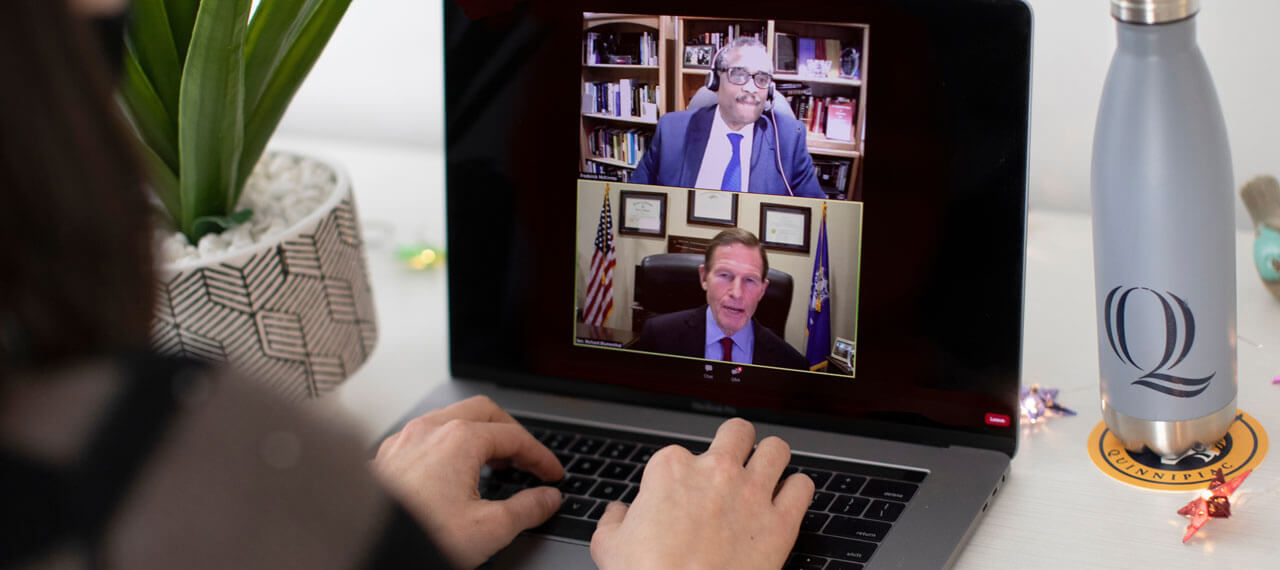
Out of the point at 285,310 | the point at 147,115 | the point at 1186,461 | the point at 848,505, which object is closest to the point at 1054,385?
the point at 1186,461

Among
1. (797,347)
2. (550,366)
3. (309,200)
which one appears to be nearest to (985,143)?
(797,347)

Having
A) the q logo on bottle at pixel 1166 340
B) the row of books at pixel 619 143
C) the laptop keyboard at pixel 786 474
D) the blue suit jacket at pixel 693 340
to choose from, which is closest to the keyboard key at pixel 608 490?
the laptop keyboard at pixel 786 474

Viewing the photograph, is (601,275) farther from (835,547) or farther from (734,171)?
(835,547)

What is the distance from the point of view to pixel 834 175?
70 centimetres

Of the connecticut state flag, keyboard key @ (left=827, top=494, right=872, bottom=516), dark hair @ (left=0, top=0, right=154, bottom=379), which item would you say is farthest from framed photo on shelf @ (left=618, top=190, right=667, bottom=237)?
dark hair @ (left=0, top=0, right=154, bottom=379)

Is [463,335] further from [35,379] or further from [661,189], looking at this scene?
[35,379]

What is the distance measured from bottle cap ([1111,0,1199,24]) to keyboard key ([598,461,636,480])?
1.30 ft

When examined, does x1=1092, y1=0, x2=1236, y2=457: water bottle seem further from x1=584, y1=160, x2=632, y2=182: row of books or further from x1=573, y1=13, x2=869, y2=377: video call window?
x1=584, y1=160, x2=632, y2=182: row of books

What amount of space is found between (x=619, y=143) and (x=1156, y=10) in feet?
1.09

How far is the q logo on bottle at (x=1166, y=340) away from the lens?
0.63 m

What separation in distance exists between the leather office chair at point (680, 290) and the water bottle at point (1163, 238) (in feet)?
0.63

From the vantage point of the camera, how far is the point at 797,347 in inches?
28.9

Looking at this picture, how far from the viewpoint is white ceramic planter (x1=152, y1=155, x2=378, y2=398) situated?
0.75 metres

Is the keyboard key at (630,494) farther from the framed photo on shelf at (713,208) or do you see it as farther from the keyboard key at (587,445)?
the framed photo on shelf at (713,208)
